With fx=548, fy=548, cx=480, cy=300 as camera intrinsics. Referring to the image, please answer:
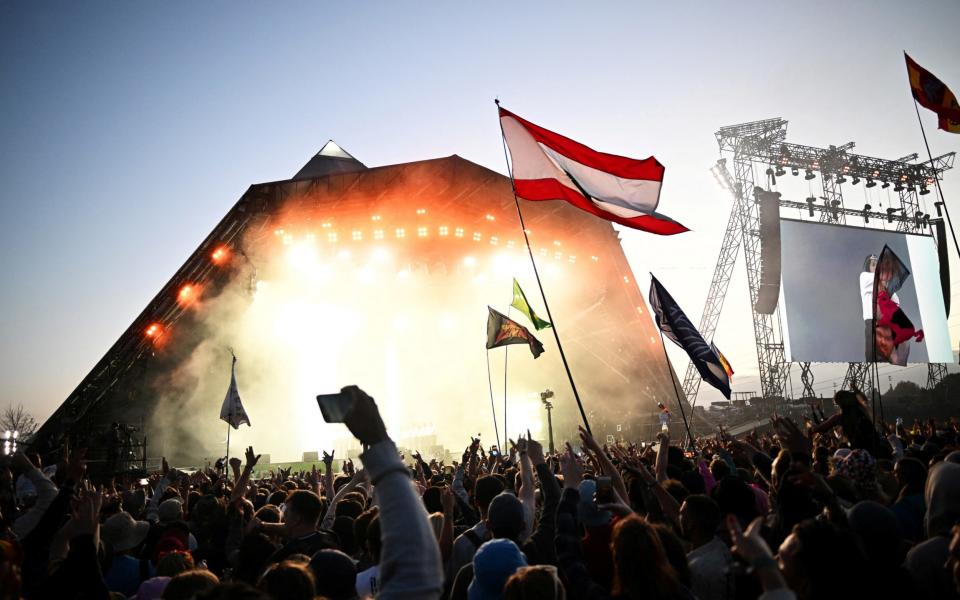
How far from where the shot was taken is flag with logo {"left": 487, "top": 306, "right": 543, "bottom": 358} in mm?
13227

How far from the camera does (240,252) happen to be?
24.6 meters

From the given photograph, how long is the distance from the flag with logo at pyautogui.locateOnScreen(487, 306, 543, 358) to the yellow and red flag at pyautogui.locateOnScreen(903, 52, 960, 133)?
33.2 ft

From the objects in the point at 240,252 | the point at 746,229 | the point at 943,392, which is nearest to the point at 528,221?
the point at 240,252

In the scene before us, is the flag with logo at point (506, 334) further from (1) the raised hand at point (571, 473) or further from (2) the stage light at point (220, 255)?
(2) the stage light at point (220, 255)

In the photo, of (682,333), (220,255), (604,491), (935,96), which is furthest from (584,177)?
(220,255)

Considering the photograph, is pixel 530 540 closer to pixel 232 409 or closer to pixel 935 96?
pixel 232 409

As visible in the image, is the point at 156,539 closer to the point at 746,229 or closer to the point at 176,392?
the point at 176,392

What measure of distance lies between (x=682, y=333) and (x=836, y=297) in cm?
2498

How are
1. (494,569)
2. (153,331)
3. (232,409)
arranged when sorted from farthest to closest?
(153,331) < (232,409) < (494,569)

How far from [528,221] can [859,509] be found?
24808 millimetres

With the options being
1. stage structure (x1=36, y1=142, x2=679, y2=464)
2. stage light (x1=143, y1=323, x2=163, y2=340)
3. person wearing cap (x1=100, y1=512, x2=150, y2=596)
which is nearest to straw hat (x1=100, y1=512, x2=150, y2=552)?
person wearing cap (x1=100, y1=512, x2=150, y2=596)

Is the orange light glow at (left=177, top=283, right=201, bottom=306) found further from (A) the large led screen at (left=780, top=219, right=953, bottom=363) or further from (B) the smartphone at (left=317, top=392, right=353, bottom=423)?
(A) the large led screen at (left=780, top=219, right=953, bottom=363)

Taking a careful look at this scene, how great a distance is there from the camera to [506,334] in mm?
13336

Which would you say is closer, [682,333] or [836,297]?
[682,333]
